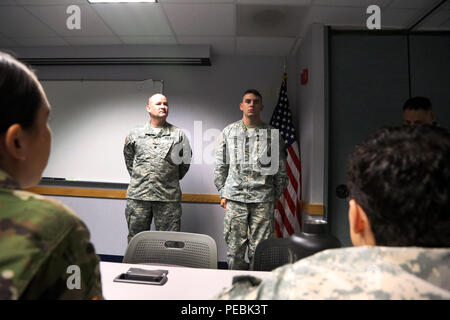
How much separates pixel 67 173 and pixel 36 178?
3.38 metres

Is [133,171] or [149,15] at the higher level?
[149,15]

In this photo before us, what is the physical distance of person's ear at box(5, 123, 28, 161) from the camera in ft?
1.61

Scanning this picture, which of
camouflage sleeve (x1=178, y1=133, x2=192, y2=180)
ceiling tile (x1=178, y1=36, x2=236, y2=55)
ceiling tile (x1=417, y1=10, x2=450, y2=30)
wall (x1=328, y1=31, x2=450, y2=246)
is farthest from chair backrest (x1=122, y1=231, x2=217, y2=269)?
ceiling tile (x1=417, y1=10, x2=450, y2=30)

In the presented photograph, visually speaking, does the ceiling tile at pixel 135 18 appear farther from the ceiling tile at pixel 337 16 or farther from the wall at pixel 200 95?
the ceiling tile at pixel 337 16

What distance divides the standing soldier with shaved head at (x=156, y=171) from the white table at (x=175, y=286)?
162 cm

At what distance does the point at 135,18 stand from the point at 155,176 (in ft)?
5.46

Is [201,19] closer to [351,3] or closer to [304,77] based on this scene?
[304,77]

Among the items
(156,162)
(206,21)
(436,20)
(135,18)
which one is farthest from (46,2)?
(436,20)

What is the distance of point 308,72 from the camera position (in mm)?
2783

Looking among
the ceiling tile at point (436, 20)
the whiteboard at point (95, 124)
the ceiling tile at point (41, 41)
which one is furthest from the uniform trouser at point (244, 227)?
the ceiling tile at point (41, 41)

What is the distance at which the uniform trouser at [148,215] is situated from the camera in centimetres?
263

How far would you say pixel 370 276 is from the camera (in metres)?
0.39
